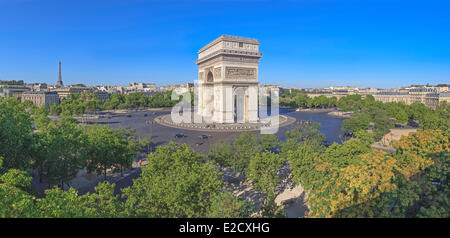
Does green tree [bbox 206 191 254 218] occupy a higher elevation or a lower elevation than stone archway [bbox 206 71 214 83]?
lower

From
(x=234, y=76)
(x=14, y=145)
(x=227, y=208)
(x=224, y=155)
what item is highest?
(x=234, y=76)

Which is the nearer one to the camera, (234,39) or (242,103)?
(234,39)

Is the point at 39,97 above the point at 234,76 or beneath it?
beneath

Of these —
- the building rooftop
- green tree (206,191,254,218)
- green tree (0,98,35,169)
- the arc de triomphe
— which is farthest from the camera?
the arc de triomphe

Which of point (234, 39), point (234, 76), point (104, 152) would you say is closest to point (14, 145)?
point (104, 152)

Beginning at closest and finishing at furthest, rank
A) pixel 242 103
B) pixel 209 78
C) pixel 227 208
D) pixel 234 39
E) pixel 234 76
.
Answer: pixel 227 208 < pixel 234 39 < pixel 234 76 < pixel 242 103 < pixel 209 78

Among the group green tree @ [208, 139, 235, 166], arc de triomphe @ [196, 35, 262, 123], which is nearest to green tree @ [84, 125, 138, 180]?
green tree @ [208, 139, 235, 166]

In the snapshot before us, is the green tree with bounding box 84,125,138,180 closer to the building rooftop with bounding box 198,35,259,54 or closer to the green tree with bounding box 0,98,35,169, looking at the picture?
the green tree with bounding box 0,98,35,169

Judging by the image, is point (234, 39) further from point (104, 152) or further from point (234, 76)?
point (104, 152)

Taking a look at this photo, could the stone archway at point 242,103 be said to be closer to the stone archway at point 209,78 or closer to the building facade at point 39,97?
the stone archway at point 209,78
